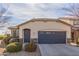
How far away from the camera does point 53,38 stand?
7.08m

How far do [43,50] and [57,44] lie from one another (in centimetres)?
38

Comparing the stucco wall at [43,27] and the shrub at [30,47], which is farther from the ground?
the stucco wall at [43,27]

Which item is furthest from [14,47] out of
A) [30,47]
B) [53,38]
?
[53,38]

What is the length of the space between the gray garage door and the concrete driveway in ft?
0.29

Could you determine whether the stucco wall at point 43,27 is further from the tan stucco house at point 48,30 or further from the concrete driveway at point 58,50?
the concrete driveway at point 58,50

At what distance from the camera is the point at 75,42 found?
700 cm

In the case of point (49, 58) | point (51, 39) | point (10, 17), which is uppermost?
point (10, 17)

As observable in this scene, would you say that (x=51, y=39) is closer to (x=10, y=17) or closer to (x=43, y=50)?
(x=43, y=50)

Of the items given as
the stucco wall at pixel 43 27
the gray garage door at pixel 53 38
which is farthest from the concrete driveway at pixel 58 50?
the stucco wall at pixel 43 27

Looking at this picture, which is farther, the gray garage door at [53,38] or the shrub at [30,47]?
the gray garage door at [53,38]

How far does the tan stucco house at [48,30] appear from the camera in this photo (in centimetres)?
695

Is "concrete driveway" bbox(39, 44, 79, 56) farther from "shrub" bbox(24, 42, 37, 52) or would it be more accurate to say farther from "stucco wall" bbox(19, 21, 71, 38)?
"stucco wall" bbox(19, 21, 71, 38)

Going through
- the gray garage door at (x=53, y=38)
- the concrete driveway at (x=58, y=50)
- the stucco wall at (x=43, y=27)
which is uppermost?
the stucco wall at (x=43, y=27)

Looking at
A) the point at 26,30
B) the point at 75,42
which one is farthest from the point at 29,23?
the point at 75,42
